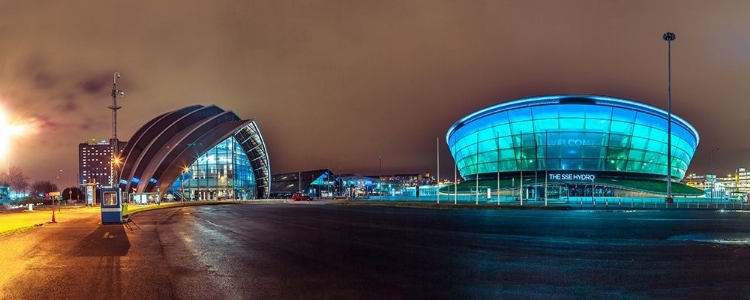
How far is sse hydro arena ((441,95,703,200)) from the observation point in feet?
246

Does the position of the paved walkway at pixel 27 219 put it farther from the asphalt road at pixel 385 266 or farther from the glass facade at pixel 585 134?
the glass facade at pixel 585 134

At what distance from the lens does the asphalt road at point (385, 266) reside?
8.62 m

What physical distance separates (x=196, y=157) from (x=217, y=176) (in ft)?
30.0

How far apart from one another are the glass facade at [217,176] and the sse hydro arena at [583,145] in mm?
46167

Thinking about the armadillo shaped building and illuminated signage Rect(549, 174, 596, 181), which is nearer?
illuminated signage Rect(549, 174, 596, 181)

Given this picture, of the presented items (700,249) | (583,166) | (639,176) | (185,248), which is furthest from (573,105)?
(185,248)

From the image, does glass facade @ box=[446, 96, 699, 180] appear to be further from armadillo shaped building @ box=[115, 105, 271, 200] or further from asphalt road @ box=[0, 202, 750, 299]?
asphalt road @ box=[0, 202, 750, 299]

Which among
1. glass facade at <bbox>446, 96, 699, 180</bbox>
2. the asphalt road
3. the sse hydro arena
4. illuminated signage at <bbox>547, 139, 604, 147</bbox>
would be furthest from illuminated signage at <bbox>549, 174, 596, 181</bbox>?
the asphalt road

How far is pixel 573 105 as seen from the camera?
7712cm

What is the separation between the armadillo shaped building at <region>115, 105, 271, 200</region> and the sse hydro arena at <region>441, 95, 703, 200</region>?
4605cm

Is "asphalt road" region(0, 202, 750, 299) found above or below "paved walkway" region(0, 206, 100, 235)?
above

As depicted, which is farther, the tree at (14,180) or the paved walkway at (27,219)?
the tree at (14,180)

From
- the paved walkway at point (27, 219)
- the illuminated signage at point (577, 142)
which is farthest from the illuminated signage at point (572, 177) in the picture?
the paved walkway at point (27, 219)

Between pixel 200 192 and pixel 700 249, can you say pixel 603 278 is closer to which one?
pixel 700 249
